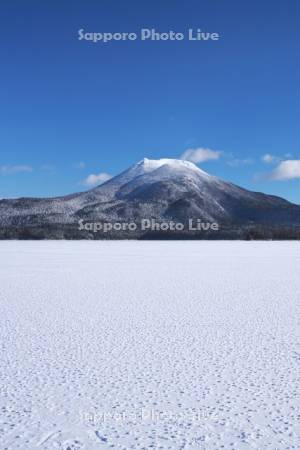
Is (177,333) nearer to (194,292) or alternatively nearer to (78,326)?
(78,326)

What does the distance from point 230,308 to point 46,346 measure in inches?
163

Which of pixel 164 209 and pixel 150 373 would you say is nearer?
pixel 150 373

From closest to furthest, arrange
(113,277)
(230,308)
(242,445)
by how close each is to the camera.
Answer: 1. (242,445)
2. (230,308)
3. (113,277)

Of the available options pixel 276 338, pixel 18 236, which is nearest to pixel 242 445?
pixel 276 338

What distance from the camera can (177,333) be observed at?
23.0 ft

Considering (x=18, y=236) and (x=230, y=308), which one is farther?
(x=18, y=236)

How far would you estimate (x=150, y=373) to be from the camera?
510cm

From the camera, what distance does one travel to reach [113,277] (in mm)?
15445

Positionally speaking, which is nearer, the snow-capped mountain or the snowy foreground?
the snowy foreground

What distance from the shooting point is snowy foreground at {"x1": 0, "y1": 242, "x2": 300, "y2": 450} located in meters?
3.69

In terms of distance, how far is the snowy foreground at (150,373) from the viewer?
3686 millimetres

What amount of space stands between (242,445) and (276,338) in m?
3.39

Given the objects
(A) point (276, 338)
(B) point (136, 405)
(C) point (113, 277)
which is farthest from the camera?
(C) point (113, 277)

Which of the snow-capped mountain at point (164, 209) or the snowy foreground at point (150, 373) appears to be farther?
the snow-capped mountain at point (164, 209)
